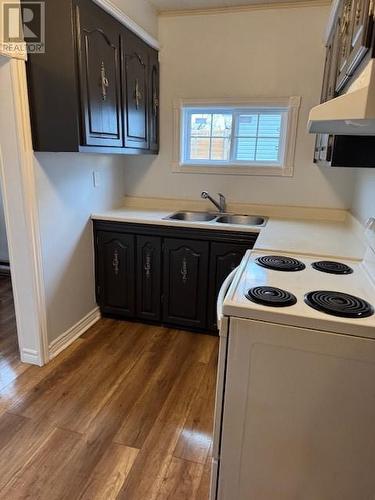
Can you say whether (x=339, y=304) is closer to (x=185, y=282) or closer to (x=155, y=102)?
(x=185, y=282)

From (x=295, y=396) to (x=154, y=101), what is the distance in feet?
8.68

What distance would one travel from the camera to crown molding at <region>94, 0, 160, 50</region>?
2070mm

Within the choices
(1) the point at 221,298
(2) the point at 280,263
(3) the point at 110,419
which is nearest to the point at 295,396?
(1) the point at 221,298

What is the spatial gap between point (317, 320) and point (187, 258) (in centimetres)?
158

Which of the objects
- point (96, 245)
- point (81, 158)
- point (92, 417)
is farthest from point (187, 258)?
point (92, 417)

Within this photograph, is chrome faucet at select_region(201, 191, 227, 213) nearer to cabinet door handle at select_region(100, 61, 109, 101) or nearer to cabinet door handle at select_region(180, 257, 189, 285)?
cabinet door handle at select_region(180, 257, 189, 285)

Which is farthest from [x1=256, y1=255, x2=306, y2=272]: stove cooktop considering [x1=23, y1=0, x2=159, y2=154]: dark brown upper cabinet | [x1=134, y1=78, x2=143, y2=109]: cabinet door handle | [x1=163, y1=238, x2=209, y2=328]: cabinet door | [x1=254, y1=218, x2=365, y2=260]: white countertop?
[x1=134, y1=78, x2=143, y2=109]: cabinet door handle

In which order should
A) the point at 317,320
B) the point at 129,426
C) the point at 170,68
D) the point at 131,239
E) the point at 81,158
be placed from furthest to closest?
the point at 170,68 < the point at 131,239 < the point at 81,158 < the point at 129,426 < the point at 317,320

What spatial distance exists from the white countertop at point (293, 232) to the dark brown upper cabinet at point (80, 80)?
58 cm

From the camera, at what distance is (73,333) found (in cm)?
256

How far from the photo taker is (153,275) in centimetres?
268

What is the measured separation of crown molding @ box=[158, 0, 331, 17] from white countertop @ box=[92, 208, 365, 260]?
165 centimetres

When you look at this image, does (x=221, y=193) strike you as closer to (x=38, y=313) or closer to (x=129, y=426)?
(x=38, y=313)

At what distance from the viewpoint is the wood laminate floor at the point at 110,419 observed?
1453 mm
